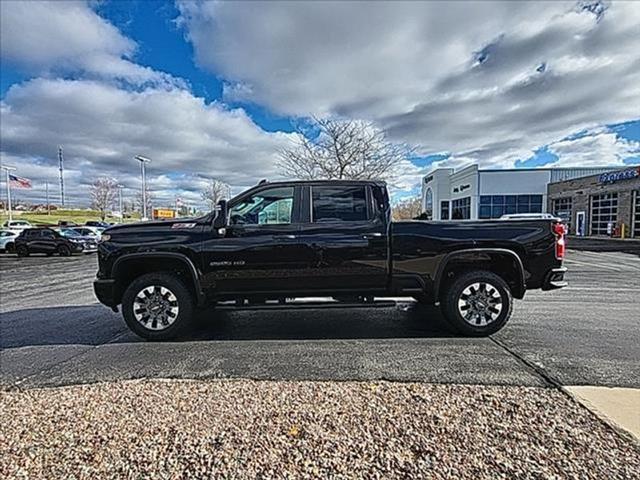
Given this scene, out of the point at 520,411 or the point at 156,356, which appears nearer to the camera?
the point at 520,411

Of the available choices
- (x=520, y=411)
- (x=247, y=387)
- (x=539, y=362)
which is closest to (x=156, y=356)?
(x=247, y=387)

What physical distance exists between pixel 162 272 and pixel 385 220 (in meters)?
2.99

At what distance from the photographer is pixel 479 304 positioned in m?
5.34

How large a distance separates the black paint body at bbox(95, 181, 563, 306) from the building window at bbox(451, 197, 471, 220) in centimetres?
4178

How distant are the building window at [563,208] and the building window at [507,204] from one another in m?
2.36

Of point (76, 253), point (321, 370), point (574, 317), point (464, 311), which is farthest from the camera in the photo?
point (76, 253)

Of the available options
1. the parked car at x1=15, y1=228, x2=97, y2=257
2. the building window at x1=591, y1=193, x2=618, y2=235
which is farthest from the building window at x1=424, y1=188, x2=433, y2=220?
the parked car at x1=15, y1=228, x2=97, y2=257

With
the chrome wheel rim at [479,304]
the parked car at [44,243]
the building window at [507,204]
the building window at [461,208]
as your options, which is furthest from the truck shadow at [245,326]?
the building window at [461,208]

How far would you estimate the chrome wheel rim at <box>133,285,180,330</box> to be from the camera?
5336 mm

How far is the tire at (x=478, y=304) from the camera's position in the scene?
530 cm

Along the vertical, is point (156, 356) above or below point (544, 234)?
below

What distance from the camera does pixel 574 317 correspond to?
20.8 feet

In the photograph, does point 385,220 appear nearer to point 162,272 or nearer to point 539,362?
point 539,362

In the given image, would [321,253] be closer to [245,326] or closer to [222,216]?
[222,216]
